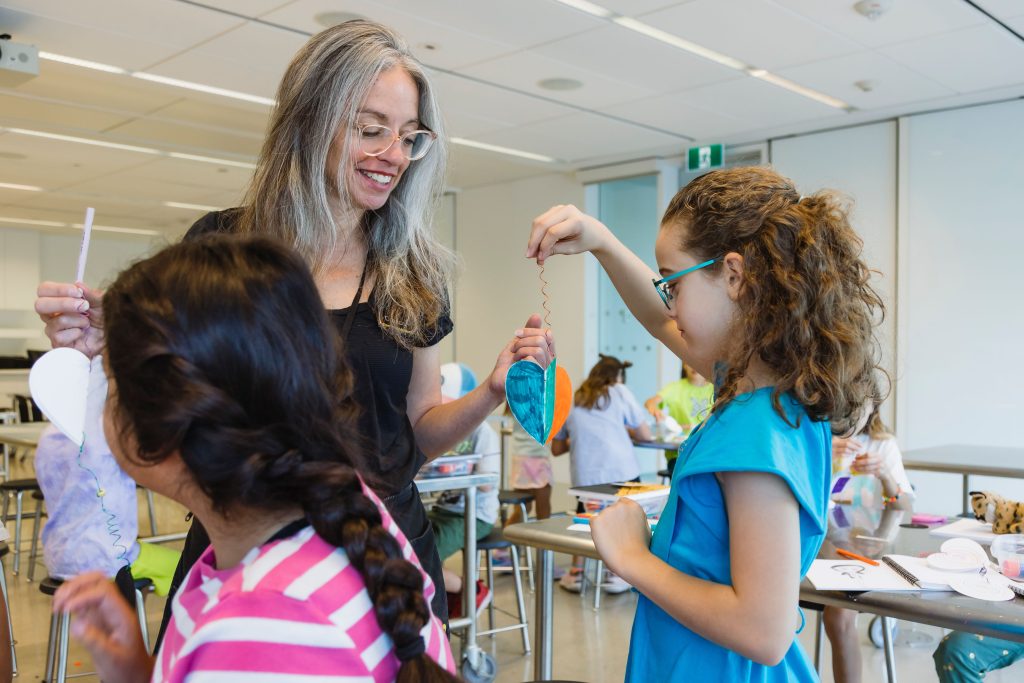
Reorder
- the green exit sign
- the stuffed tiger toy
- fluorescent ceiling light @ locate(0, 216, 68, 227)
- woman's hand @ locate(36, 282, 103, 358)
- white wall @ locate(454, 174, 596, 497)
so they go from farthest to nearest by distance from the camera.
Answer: fluorescent ceiling light @ locate(0, 216, 68, 227), white wall @ locate(454, 174, 596, 497), the green exit sign, the stuffed tiger toy, woman's hand @ locate(36, 282, 103, 358)

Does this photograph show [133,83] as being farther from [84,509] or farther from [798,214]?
[798,214]

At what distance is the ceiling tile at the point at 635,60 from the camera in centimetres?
455

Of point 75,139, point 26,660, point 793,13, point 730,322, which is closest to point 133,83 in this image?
point 75,139

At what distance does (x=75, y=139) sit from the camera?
275 inches

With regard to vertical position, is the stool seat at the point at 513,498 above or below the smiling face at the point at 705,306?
below

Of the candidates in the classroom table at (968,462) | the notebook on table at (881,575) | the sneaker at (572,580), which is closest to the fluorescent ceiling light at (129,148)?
the sneaker at (572,580)

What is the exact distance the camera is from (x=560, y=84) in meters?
5.37

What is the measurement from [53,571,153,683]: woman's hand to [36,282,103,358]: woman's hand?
1.22 ft

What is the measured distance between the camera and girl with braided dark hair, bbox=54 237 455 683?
705 mm

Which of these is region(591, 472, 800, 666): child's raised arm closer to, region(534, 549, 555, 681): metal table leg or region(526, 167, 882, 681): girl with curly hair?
region(526, 167, 882, 681): girl with curly hair

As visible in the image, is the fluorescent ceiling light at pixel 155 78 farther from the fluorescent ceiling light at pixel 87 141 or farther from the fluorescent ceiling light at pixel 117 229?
the fluorescent ceiling light at pixel 117 229

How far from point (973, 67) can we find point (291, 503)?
531 cm

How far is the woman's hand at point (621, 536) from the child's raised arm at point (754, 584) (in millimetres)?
87

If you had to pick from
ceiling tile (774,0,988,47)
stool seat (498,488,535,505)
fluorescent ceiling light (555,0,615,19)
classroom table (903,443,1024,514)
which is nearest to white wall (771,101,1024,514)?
ceiling tile (774,0,988,47)
